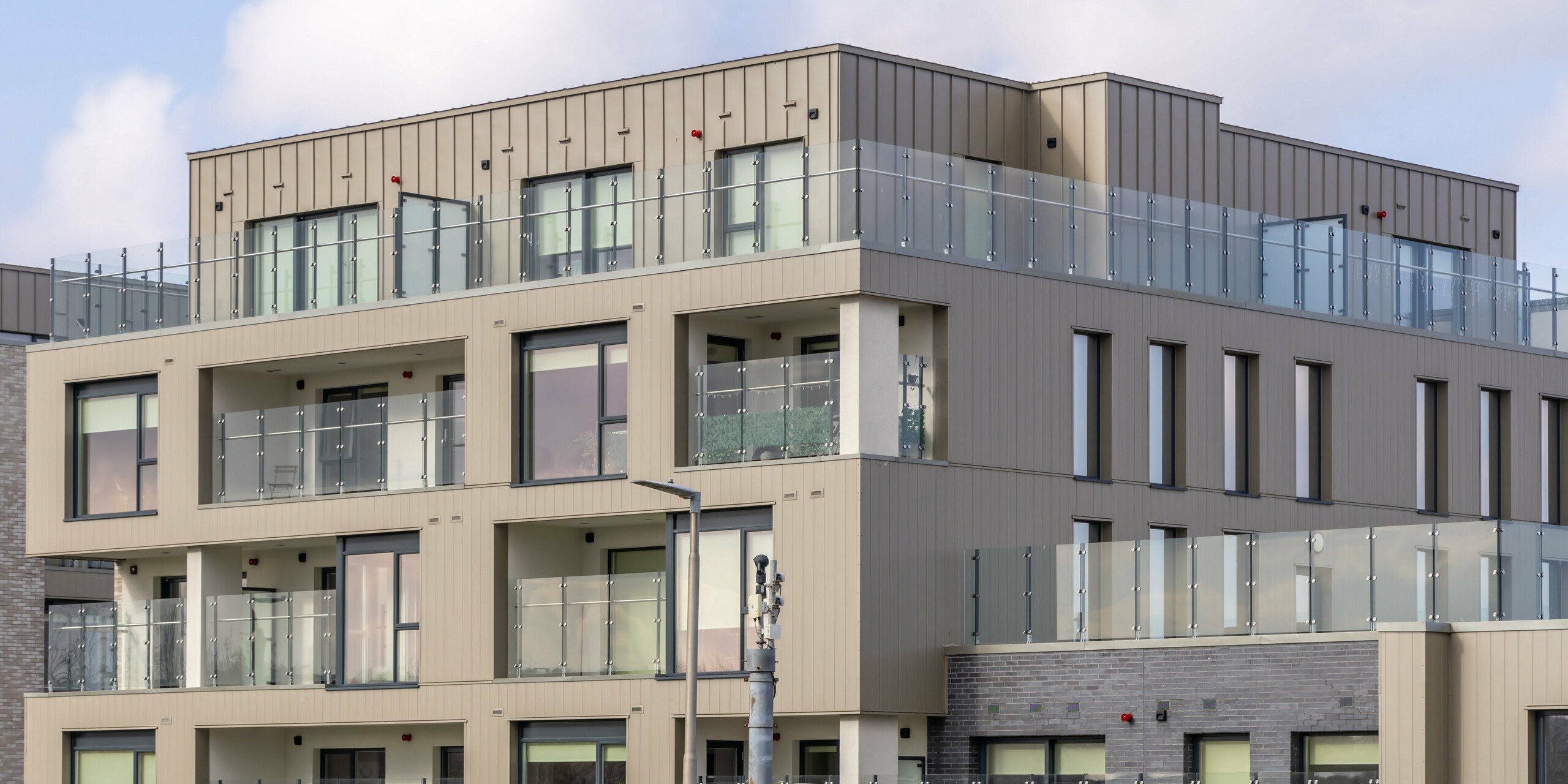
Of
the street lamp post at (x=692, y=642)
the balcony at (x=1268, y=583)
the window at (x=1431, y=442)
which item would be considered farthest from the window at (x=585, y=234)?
the window at (x=1431, y=442)

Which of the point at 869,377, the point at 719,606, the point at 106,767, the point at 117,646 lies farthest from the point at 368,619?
the point at 869,377

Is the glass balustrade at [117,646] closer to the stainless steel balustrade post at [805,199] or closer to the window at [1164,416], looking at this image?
the stainless steel balustrade post at [805,199]

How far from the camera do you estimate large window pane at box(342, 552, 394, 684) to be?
38750mm

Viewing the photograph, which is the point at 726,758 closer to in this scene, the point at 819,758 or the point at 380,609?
the point at 819,758

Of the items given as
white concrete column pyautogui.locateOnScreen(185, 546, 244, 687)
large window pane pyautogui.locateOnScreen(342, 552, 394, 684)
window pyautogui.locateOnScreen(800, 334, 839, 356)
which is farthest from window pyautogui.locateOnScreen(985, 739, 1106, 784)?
white concrete column pyautogui.locateOnScreen(185, 546, 244, 687)

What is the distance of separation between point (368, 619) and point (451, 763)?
2622mm

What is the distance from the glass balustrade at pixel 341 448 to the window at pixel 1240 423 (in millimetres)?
11429

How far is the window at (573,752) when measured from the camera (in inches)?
1411

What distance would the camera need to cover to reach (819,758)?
35.2 meters

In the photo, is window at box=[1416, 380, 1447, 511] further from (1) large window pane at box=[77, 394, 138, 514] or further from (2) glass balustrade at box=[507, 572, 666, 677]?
(1) large window pane at box=[77, 394, 138, 514]

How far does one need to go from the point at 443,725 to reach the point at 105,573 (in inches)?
734

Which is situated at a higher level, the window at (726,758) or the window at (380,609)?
the window at (380,609)

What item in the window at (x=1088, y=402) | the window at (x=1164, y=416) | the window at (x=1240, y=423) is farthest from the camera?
the window at (x=1240, y=423)

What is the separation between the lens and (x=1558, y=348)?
42.6m
